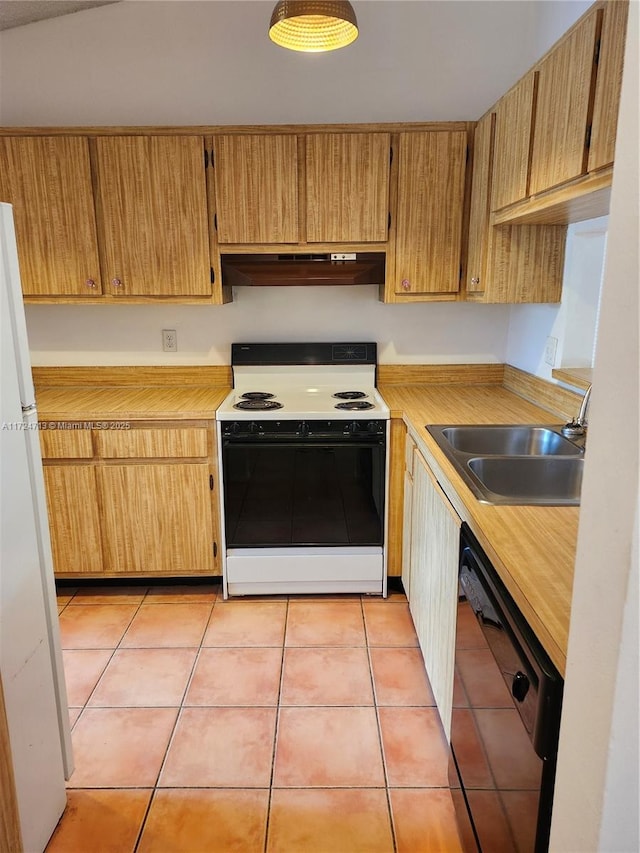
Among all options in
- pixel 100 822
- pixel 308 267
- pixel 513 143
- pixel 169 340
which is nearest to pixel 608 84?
pixel 513 143

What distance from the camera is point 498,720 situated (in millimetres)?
1157

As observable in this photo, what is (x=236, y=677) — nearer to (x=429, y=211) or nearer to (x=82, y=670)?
(x=82, y=670)

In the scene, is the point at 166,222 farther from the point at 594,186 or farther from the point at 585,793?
the point at 585,793

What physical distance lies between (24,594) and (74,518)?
4.34 feet

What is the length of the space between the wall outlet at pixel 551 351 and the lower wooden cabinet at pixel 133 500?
1.55 metres

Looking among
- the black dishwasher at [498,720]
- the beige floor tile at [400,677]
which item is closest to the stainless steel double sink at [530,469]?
the black dishwasher at [498,720]

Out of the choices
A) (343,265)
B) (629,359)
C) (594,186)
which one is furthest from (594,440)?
(343,265)

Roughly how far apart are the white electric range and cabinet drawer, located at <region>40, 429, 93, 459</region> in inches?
23.9

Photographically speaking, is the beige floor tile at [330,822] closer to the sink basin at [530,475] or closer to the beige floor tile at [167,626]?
the beige floor tile at [167,626]

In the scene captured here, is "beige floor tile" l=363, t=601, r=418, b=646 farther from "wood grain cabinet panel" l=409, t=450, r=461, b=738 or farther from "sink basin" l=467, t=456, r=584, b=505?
"sink basin" l=467, t=456, r=584, b=505

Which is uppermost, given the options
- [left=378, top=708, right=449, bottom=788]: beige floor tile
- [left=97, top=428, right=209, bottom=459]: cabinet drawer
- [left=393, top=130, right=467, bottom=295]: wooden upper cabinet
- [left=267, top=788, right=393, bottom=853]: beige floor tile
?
[left=393, top=130, right=467, bottom=295]: wooden upper cabinet

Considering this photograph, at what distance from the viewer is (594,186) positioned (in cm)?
151

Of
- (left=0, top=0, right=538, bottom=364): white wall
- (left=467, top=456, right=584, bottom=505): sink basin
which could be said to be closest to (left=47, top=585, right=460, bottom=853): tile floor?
(left=467, top=456, right=584, bottom=505): sink basin

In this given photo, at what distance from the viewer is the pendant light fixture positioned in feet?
5.47
